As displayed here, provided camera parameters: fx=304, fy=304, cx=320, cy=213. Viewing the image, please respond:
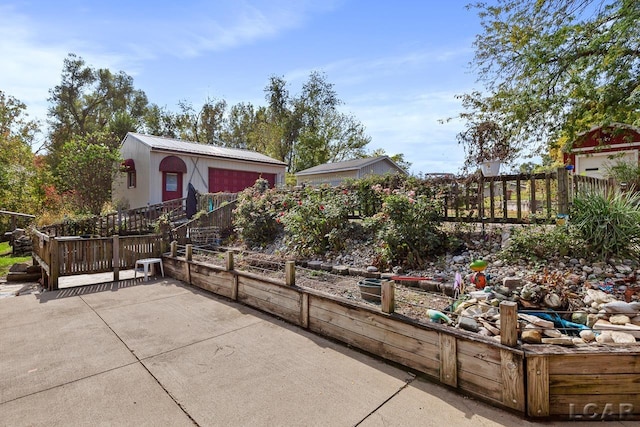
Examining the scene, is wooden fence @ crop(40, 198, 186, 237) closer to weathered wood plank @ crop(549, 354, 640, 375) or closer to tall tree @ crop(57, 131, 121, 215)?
tall tree @ crop(57, 131, 121, 215)

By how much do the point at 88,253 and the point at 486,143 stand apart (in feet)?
28.2

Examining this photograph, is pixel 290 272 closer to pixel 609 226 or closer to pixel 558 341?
pixel 558 341

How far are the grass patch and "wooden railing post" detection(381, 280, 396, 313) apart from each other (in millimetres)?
8209

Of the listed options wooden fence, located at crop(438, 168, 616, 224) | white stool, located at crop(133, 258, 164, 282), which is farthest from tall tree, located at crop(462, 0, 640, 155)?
white stool, located at crop(133, 258, 164, 282)

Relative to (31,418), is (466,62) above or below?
above

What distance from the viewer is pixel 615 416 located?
1985 mm

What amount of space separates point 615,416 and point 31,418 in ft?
12.8

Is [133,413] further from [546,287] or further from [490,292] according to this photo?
[546,287]

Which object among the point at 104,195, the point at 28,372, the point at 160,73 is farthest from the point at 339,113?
the point at 28,372

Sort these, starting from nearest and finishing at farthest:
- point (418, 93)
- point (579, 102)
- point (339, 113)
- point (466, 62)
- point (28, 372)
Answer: point (28, 372)
point (579, 102)
point (466, 62)
point (418, 93)
point (339, 113)

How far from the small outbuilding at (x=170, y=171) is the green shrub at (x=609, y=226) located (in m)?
13.0

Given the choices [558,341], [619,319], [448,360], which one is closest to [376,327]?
[448,360]

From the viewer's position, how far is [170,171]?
42.9 feet

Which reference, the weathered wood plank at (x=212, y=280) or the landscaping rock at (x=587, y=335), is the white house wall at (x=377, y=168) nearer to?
the weathered wood plank at (x=212, y=280)
